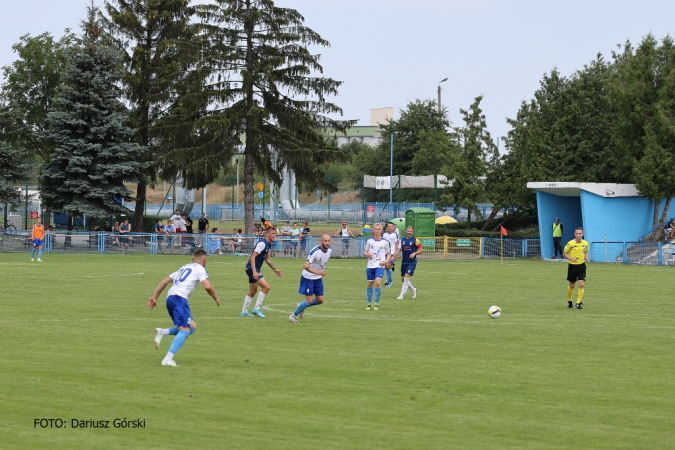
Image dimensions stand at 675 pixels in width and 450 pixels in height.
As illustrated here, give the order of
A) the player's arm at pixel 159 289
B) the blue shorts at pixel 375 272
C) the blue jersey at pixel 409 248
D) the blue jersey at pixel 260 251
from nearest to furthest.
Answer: the player's arm at pixel 159 289 → the blue jersey at pixel 260 251 → the blue shorts at pixel 375 272 → the blue jersey at pixel 409 248

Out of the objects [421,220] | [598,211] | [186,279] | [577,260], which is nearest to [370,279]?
[577,260]

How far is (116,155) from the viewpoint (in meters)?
49.5

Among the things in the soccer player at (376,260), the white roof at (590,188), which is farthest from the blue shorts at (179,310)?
the white roof at (590,188)

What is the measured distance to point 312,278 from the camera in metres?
18.1

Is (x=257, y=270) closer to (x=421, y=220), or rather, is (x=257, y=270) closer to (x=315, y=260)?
(x=315, y=260)

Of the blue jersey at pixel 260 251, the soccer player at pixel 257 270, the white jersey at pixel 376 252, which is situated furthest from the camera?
the white jersey at pixel 376 252

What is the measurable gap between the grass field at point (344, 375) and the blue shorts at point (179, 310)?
0.63m

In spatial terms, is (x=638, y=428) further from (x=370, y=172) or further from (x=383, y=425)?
(x=370, y=172)

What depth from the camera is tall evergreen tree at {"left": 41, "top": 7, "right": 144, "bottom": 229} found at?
49.0 meters

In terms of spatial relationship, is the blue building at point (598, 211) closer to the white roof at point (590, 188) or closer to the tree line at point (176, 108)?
the white roof at point (590, 188)

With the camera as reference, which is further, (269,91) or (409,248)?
(269,91)

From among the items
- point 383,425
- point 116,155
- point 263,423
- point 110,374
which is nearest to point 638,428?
point 383,425

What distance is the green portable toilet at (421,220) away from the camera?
1989 inches

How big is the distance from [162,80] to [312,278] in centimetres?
3572
